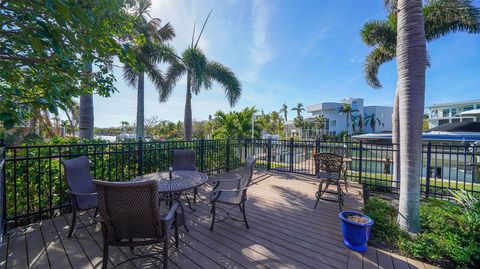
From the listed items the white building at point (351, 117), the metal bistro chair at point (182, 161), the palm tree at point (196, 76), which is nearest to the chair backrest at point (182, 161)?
Answer: the metal bistro chair at point (182, 161)

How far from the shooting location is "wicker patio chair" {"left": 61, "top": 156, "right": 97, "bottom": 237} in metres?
2.63

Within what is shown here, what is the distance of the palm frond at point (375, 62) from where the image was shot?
8.63 meters

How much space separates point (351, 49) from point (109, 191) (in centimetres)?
1136

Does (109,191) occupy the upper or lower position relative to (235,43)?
lower

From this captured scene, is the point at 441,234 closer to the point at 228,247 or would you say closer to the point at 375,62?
the point at 228,247

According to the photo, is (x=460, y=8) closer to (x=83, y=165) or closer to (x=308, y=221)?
(x=308, y=221)

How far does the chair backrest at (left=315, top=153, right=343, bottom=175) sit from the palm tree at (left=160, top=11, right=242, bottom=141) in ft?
20.5

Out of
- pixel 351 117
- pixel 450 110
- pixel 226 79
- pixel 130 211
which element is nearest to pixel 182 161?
pixel 130 211

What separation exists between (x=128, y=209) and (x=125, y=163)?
3.13 meters

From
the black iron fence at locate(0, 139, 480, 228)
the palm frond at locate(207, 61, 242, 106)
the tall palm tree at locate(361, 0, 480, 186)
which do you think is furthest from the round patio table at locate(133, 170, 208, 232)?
the palm frond at locate(207, 61, 242, 106)

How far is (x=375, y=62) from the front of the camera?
30.1 ft

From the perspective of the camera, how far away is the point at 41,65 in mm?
2539

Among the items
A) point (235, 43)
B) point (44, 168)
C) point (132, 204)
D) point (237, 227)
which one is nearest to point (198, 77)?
point (235, 43)

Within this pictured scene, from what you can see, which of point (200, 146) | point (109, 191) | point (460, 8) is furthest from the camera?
point (460, 8)
